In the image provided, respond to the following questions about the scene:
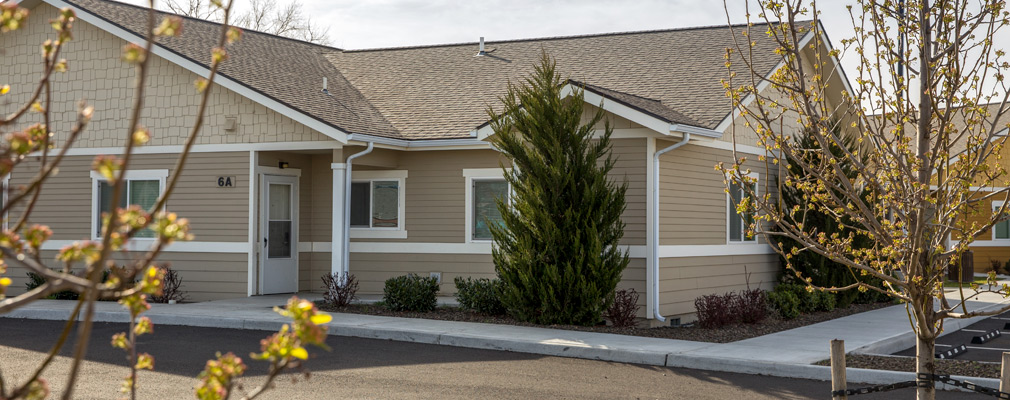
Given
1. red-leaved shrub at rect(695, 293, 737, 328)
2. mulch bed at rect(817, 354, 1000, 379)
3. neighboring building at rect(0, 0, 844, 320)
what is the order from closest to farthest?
mulch bed at rect(817, 354, 1000, 379) → red-leaved shrub at rect(695, 293, 737, 328) → neighboring building at rect(0, 0, 844, 320)

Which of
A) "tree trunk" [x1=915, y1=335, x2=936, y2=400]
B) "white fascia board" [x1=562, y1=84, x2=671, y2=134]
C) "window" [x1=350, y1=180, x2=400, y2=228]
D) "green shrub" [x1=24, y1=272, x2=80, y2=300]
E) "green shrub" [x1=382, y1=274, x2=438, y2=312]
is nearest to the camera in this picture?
"tree trunk" [x1=915, y1=335, x2=936, y2=400]

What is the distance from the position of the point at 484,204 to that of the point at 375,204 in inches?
91.5

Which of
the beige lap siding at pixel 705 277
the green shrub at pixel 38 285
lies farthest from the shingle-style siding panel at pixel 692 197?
the green shrub at pixel 38 285

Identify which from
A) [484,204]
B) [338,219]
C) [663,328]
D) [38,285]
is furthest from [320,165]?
[663,328]

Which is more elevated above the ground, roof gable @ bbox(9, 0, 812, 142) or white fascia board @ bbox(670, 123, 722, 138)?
roof gable @ bbox(9, 0, 812, 142)

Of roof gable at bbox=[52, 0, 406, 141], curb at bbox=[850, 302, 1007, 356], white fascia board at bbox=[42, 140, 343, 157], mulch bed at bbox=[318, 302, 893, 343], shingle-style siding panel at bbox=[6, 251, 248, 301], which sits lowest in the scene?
curb at bbox=[850, 302, 1007, 356]

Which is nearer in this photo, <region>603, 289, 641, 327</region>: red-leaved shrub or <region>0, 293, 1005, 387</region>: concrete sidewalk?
<region>0, 293, 1005, 387</region>: concrete sidewalk

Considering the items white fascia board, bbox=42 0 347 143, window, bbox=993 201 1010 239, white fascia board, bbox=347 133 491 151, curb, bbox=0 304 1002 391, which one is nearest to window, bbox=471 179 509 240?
white fascia board, bbox=347 133 491 151

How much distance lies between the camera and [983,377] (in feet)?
33.3

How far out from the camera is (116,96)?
18.4 meters

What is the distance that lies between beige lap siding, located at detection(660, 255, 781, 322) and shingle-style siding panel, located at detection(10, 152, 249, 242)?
7511 millimetres

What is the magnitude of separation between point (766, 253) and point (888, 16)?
1237cm

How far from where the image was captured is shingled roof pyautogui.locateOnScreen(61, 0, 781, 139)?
17.8 metres

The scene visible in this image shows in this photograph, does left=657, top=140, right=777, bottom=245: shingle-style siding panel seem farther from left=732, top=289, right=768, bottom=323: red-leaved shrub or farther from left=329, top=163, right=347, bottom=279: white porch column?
left=329, top=163, right=347, bottom=279: white porch column
